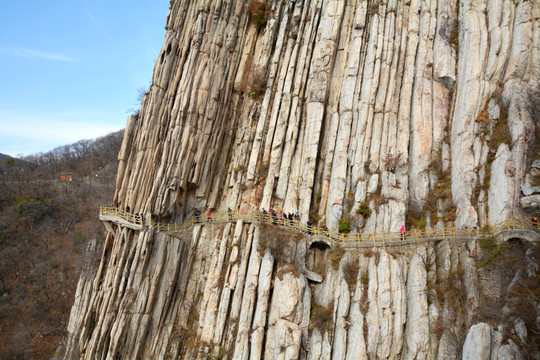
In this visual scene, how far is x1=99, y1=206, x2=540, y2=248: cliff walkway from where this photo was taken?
66.9 ft

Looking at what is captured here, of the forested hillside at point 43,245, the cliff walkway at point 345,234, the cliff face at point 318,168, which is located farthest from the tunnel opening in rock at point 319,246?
the forested hillside at point 43,245

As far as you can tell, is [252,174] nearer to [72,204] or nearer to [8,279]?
[8,279]

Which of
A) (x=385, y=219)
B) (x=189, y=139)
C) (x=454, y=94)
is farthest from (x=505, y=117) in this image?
(x=189, y=139)

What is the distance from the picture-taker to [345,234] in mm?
26141

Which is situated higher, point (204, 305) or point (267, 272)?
point (267, 272)

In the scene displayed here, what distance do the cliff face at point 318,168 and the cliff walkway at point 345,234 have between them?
73 cm

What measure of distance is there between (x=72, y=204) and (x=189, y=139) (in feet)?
141

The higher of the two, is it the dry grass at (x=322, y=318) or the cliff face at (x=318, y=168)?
the cliff face at (x=318, y=168)

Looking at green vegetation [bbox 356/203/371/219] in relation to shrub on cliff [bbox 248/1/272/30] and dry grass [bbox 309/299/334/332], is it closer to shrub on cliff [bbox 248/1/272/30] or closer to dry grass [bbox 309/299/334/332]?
dry grass [bbox 309/299/334/332]

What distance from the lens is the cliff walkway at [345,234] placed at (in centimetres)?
2039

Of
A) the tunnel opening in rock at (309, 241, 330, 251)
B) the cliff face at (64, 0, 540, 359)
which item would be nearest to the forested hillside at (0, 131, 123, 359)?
the cliff face at (64, 0, 540, 359)

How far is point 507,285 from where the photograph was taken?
61.9 feet

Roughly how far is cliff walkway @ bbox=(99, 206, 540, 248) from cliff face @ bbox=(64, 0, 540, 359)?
0.73m

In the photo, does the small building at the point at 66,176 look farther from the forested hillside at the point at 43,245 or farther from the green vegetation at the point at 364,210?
the green vegetation at the point at 364,210
